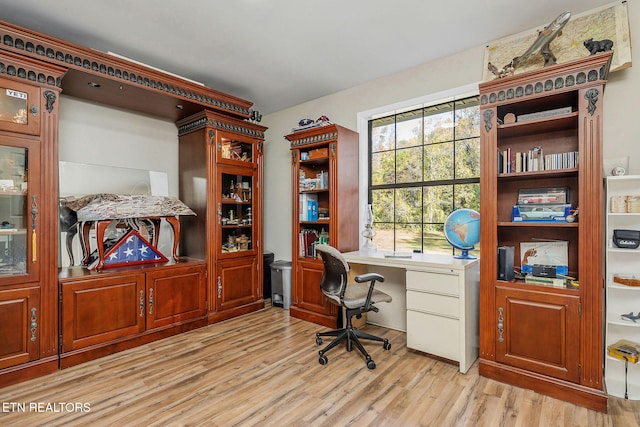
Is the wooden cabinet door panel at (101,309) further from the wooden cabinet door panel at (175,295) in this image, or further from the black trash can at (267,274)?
the black trash can at (267,274)

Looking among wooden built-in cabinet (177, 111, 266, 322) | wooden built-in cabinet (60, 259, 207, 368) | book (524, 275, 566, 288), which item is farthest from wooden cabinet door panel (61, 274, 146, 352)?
book (524, 275, 566, 288)

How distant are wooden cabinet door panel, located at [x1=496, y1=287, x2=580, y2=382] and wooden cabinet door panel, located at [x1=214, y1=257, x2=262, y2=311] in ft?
9.06

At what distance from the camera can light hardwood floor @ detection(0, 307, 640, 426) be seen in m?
1.95

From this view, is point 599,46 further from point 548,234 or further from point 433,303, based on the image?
point 433,303

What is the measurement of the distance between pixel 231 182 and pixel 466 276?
Result: 2796mm

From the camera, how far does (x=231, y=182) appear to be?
3.91 metres

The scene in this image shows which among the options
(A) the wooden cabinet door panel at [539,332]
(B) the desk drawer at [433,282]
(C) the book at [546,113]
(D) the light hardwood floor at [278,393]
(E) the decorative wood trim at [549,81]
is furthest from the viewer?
(B) the desk drawer at [433,282]

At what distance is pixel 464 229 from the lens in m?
2.80

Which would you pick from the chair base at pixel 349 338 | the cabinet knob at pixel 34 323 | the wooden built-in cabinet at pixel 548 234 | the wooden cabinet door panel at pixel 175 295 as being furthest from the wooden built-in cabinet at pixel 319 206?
the cabinet knob at pixel 34 323

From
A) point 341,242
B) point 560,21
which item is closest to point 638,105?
point 560,21

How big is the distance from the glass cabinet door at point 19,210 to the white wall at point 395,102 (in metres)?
2.83

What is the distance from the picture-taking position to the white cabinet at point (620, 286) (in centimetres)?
214

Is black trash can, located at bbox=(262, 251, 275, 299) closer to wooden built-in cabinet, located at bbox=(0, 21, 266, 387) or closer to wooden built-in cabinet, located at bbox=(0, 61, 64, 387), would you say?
wooden built-in cabinet, located at bbox=(0, 21, 266, 387)

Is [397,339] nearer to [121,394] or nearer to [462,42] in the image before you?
[121,394]
